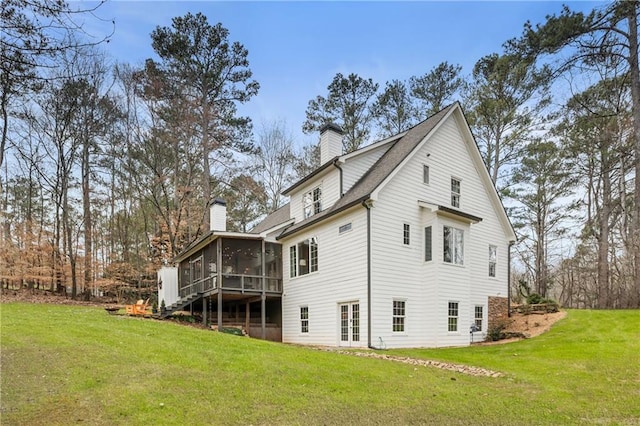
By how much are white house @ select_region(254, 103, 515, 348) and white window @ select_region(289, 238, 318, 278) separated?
45 millimetres

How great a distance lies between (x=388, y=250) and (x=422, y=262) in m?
1.77

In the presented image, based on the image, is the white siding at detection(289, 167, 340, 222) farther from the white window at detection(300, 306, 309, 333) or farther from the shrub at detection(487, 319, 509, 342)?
the shrub at detection(487, 319, 509, 342)

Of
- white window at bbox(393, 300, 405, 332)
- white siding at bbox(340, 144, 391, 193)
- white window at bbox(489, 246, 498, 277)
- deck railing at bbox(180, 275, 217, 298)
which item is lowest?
white window at bbox(393, 300, 405, 332)

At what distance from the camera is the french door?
1438cm

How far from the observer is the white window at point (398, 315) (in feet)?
47.2

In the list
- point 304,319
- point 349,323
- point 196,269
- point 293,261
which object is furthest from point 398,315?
point 196,269

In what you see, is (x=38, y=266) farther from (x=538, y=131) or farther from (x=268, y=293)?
(x=538, y=131)

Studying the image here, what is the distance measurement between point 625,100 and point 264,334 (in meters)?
22.2

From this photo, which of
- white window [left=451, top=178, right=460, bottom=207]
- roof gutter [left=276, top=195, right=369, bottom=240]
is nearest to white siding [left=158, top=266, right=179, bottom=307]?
roof gutter [left=276, top=195, right=369, bottom=240]

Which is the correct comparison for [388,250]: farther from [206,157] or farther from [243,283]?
[206,157]

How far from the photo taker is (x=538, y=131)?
1017 inches

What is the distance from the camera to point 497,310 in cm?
1855

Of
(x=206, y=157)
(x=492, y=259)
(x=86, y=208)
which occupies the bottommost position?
(x=492, y=259)

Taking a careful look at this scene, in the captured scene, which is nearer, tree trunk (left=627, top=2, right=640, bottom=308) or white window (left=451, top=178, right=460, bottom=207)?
tree trunk (left=627, top=2, right=640, bottom=308)
